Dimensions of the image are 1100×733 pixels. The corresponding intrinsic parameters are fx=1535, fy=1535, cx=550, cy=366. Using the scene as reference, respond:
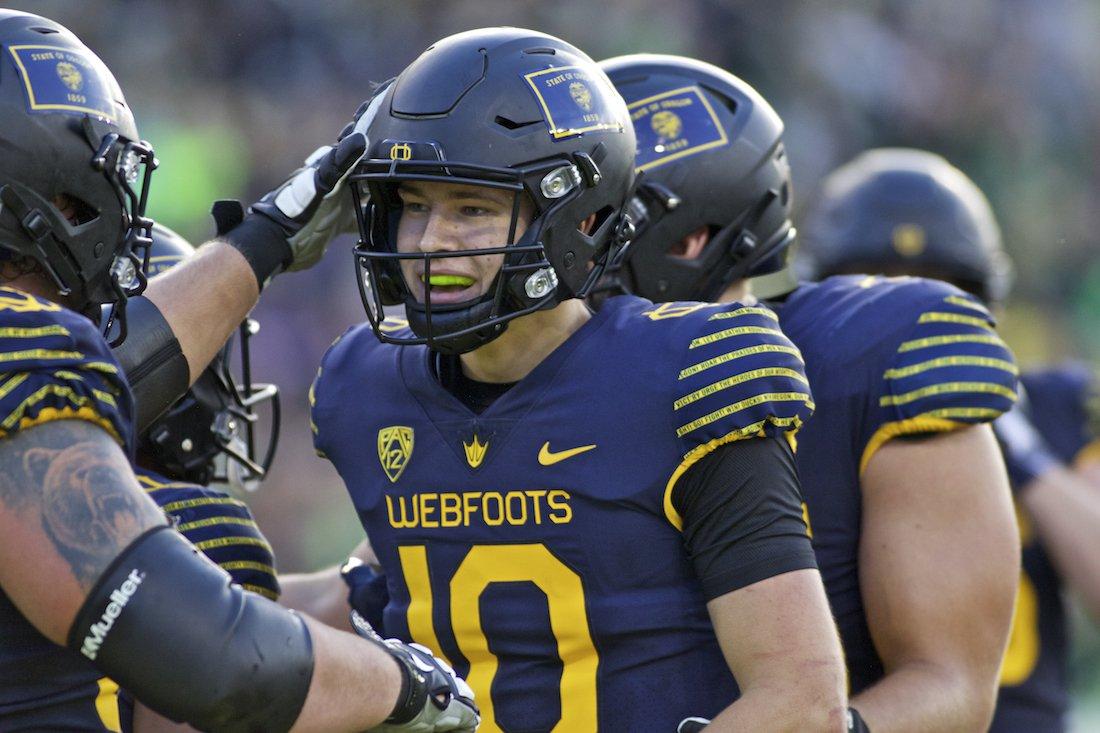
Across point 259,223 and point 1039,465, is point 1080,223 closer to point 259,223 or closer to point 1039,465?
point 1039,465

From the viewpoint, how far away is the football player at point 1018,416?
404 cm

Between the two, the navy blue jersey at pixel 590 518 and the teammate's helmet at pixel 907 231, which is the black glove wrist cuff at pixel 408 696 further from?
the teammate's helmet at pixel 907 231

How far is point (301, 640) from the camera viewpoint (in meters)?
2.04

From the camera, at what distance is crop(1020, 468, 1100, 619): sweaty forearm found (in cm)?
415

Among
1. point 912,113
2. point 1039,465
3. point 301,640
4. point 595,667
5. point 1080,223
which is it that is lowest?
point 1080,223

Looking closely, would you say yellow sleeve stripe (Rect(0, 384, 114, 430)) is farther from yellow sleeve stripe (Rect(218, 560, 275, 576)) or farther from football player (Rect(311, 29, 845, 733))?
yellow sleeve stripe (Rect(218, 560, 275, 576))

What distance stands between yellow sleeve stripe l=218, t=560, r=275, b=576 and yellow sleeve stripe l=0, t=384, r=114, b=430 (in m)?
0.90

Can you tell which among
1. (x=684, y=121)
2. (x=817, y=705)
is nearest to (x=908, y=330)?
(x=684, y=121)

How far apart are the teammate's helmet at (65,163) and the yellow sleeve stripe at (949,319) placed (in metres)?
1.45

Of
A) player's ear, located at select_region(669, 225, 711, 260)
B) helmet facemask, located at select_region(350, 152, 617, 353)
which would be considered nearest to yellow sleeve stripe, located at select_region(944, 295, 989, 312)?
player's ear, located at select_region(669, 225, 711, 260)

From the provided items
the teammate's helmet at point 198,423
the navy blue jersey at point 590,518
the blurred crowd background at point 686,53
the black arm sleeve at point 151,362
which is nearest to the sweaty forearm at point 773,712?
the navy blue jersey at point 590,518

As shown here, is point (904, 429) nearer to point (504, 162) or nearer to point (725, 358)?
point (725, 358)

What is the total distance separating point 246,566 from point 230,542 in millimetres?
54

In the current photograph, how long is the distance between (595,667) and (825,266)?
7.28 ft
